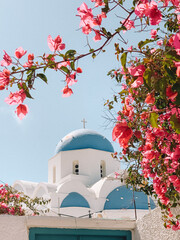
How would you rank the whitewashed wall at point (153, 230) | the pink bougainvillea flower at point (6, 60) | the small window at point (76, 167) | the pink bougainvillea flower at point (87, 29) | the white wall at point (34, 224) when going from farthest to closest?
the small window at point (76, 167) < the white wall at point (34, 224) < the whitewashed wall at point (153, 230) < the pink bougainvillea flower at point (87, 29) < the pink bougainvillea flower at point (6, 60)

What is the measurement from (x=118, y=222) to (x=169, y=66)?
2.78m

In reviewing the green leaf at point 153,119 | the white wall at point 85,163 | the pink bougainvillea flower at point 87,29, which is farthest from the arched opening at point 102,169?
the green leaf at point 153,119

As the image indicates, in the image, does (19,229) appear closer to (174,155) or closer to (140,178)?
(140,178)

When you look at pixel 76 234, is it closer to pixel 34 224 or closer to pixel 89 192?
pixel 34 224

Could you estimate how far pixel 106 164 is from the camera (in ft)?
63.6

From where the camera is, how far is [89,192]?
16.7 m

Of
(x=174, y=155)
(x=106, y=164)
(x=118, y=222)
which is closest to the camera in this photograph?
(x=174, y=155)

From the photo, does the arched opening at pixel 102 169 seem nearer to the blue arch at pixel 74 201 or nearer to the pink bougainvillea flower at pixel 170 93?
the blue arch at pixel 74 201

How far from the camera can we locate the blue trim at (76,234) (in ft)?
10.7

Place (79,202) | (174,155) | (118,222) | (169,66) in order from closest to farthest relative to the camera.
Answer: (169,66), (174,155), (118,222), (79,202)

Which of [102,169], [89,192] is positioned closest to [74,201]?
[89,192]

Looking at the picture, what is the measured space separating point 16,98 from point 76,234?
2380 millimetres

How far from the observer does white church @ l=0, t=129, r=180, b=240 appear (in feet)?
11.5

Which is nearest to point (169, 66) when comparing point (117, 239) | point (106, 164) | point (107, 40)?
point (107, 40)
